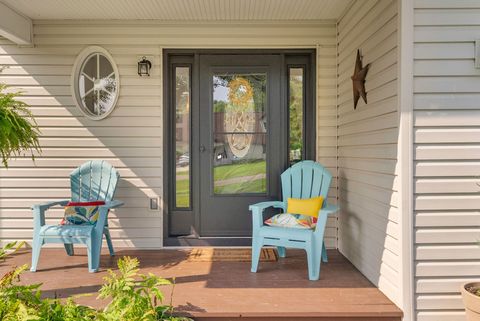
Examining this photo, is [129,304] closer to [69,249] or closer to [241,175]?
[69,249]

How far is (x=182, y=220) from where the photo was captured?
4543mm

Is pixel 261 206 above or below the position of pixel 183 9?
below

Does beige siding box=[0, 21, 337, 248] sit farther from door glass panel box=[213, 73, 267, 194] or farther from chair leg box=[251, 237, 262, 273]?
chair leg box=[251, 237, 262, 273]

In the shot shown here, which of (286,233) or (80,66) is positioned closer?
(286,233)

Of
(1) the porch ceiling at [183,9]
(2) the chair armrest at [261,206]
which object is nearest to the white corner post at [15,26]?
(1) the porch ceiling at [183,9]

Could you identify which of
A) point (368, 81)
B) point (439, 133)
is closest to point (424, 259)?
point (439, 133)

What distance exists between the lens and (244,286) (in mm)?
3191

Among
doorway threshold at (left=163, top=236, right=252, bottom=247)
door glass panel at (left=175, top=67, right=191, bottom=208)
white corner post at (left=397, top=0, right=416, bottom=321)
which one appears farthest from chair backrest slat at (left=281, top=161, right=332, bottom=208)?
white corner post at (left=397, top=0, right=416, bottom=321)

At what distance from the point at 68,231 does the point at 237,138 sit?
6.03 ft

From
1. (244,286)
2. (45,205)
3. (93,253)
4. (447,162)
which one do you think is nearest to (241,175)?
(244,286)

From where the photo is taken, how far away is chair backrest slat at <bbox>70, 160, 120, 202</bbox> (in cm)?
412

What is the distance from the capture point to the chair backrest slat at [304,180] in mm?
3965

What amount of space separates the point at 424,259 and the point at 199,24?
301 cm

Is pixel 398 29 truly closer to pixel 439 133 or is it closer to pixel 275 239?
pixel 439 133
